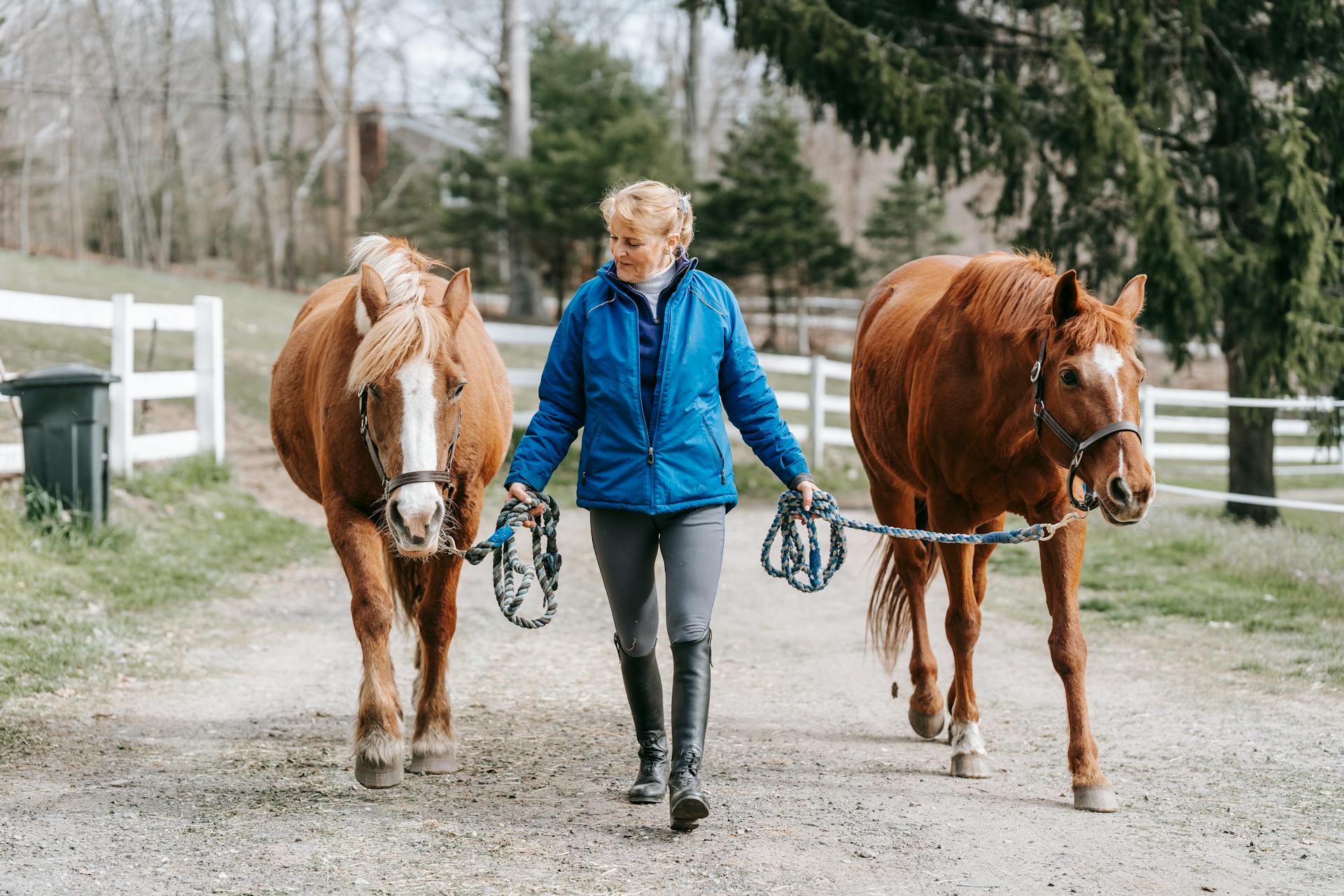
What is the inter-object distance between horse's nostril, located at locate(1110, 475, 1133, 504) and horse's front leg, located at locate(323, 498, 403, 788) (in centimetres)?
236

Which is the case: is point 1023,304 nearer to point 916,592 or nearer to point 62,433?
point 916,592

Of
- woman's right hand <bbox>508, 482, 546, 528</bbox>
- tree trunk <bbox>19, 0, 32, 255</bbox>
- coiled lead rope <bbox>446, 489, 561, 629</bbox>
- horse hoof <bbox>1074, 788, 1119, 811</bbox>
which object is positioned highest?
tree trunk <bbox>19, 0, 32, 255</bbox>

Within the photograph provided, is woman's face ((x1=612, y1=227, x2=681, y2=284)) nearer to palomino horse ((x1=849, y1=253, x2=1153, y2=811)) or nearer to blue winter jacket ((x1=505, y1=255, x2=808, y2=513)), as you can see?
blue winter jacket ((x1=505, y1=255, x2=808, y2=513))

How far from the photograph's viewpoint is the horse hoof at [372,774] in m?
4.02

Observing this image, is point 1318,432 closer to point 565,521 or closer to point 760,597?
point 760,597

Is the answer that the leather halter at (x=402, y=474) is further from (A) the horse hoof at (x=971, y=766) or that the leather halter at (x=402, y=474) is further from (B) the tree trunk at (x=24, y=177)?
(B) the tree trunk at (x=24, y=177)

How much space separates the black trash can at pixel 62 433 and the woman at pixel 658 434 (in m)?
5.07

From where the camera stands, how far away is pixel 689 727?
3.63 meters

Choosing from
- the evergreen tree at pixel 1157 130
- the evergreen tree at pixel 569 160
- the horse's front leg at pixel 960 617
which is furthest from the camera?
the evergreen tree at pixel 569 160

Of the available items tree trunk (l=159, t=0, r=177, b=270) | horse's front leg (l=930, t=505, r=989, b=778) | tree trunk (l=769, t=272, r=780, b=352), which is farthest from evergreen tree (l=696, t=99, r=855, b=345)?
horse's front leg (l=930, t=505, r=989, b=778)

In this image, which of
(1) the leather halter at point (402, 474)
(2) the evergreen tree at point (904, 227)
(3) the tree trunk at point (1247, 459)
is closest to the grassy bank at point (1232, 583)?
(3) the tree trunk at point (1247, 459)

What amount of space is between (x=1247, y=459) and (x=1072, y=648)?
331 inches

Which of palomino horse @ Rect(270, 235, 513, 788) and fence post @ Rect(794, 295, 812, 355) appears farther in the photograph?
fence post @ Rect(794, 295, 812, 355)

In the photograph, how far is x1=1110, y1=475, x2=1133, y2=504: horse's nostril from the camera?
359cm
